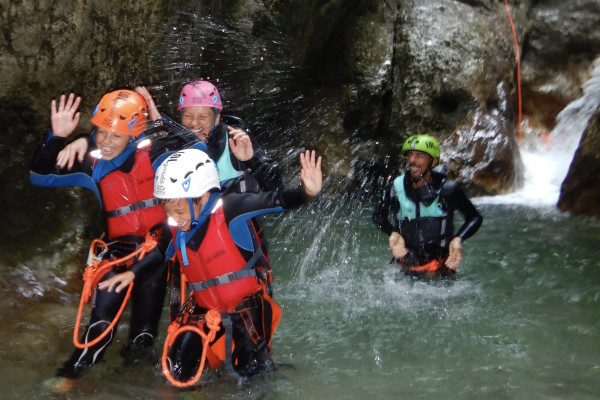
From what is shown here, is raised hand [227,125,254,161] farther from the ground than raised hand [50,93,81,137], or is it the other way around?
raised hand [50,93,81,137]

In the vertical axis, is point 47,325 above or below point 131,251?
below

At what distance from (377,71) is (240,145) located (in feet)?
17.6

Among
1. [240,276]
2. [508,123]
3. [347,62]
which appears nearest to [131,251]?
[240,276]

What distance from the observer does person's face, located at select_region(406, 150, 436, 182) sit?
18.9ft

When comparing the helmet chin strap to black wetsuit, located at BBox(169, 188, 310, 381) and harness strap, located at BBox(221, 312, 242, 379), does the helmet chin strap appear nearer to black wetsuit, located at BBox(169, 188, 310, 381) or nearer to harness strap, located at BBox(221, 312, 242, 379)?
black wetsuit, located at BBox(169, 188, 310, 381)

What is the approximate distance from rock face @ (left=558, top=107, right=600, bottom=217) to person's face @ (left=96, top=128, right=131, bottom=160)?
649 centimetres

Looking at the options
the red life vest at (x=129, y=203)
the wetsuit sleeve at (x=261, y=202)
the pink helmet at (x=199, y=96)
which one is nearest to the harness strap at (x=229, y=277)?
the wetsuit sleeve at (x=261, y=202)

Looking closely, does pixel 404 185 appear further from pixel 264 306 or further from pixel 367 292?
pixel 264 306

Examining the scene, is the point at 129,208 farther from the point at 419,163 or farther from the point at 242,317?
the point at 419,163

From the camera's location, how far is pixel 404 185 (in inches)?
233

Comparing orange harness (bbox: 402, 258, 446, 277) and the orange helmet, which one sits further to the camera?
orange harness (bbox: 402, 258, 446, 277)

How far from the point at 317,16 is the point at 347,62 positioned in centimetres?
102

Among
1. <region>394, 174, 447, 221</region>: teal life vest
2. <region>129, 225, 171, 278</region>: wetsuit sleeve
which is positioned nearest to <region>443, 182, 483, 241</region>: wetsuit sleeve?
<region>394, 174, 447, 221</region>: teal life vest

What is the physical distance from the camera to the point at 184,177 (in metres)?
3.85
